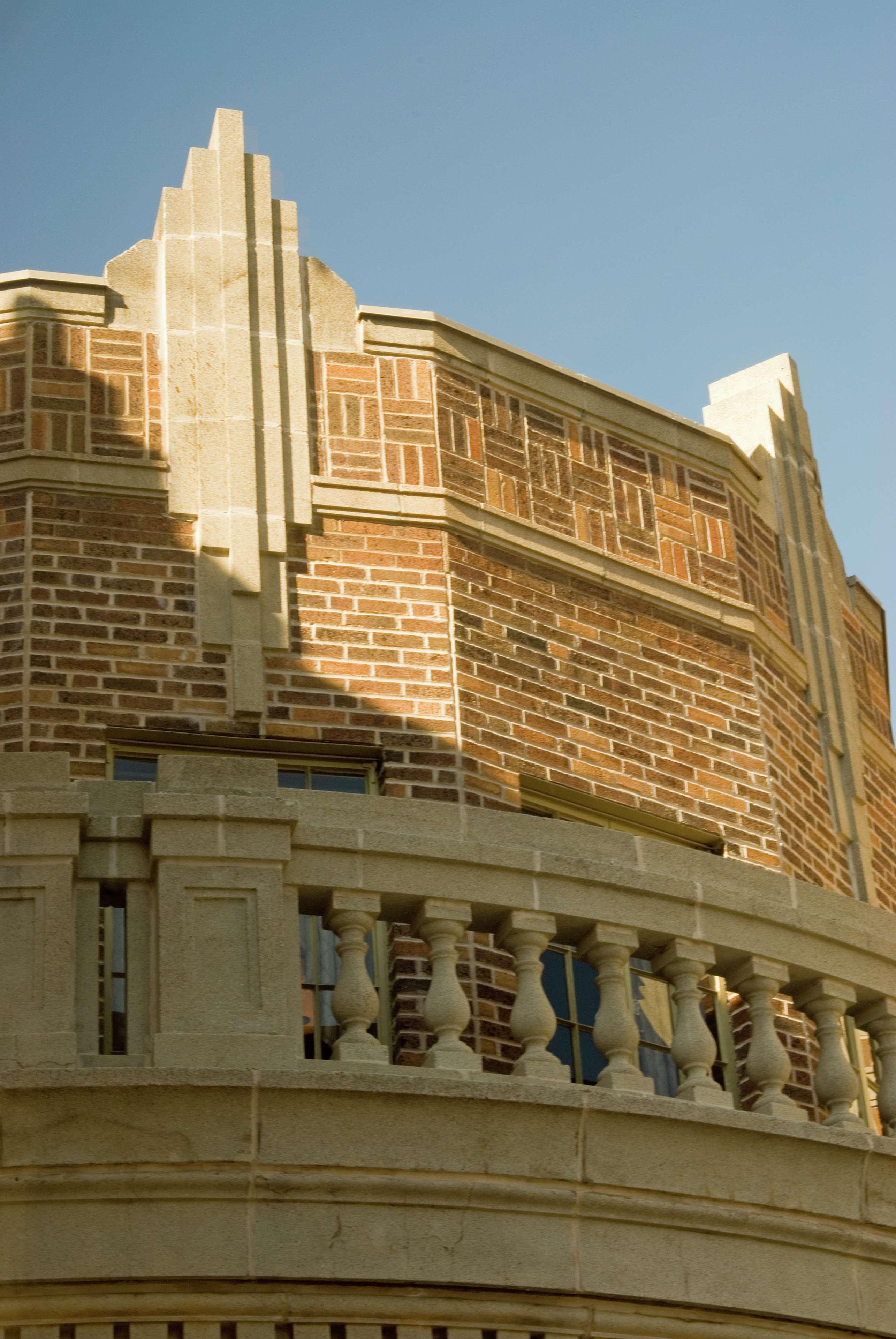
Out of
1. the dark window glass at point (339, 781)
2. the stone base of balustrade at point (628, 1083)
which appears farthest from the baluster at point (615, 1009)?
the dark window glass at point (339, 781)

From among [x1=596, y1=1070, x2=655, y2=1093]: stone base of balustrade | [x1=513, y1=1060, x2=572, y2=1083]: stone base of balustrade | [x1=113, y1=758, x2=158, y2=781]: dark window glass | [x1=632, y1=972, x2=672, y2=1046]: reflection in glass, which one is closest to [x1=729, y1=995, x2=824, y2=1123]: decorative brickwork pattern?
[x1=632, y1=972, x2=672, y2=1046]: reflection in glass

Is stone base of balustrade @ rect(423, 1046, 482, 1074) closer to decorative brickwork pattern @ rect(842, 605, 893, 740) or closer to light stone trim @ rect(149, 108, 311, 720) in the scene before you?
light stone trim @ rect(149, 108, 311, 720)

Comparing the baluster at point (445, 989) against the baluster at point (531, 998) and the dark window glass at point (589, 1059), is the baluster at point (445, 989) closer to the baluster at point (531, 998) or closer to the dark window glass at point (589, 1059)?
the baluster at point (531, 998)

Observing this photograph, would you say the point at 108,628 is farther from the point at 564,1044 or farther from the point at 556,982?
the point at 564,1044

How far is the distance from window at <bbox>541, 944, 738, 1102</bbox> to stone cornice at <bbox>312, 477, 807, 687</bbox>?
1998mm

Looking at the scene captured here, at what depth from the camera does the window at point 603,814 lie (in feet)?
35.1

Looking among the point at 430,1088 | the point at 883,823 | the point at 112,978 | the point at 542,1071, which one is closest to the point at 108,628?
the point at 112,978

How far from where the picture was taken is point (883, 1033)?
799 centimetres

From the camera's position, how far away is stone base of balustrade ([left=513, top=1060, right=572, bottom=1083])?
23.0 feet

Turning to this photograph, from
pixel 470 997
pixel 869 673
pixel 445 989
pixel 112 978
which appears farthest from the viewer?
pixel 869 673

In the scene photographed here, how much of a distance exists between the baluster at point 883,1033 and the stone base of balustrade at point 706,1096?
2.59ft

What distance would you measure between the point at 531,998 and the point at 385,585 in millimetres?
3984

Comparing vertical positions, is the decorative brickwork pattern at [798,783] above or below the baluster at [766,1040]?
above

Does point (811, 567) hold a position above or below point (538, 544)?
above
